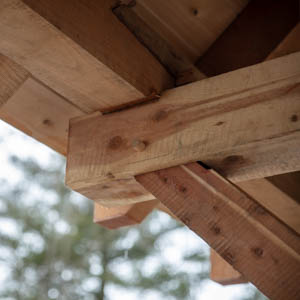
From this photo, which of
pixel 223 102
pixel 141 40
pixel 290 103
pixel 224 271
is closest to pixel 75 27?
pixel 141 40

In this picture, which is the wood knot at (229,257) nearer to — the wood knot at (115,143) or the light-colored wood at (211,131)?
the light-colored wood at (211,131)

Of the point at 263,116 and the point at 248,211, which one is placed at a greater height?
the point at 263,116

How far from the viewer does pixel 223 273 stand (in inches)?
88.3

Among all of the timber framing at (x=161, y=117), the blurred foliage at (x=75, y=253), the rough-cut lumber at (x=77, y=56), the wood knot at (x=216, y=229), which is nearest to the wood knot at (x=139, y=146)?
the timber framing at (x=161, y=117)

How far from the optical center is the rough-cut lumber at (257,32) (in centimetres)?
159

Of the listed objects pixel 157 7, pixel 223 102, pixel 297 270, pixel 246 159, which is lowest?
pixel 297 270

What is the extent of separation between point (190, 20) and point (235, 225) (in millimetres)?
694

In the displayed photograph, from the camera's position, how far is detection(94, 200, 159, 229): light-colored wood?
185cm

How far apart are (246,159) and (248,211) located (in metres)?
0.12

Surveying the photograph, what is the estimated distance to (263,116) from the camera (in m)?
1.15

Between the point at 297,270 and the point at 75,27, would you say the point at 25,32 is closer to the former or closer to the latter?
the point at 75,27

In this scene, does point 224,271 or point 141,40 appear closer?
point 141,40

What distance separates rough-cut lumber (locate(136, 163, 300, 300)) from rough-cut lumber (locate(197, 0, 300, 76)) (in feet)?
1.70

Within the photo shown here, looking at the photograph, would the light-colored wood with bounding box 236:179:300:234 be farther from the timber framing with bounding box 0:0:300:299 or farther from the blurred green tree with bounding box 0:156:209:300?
the blurred green tree with bounding box 0:156:209:300
